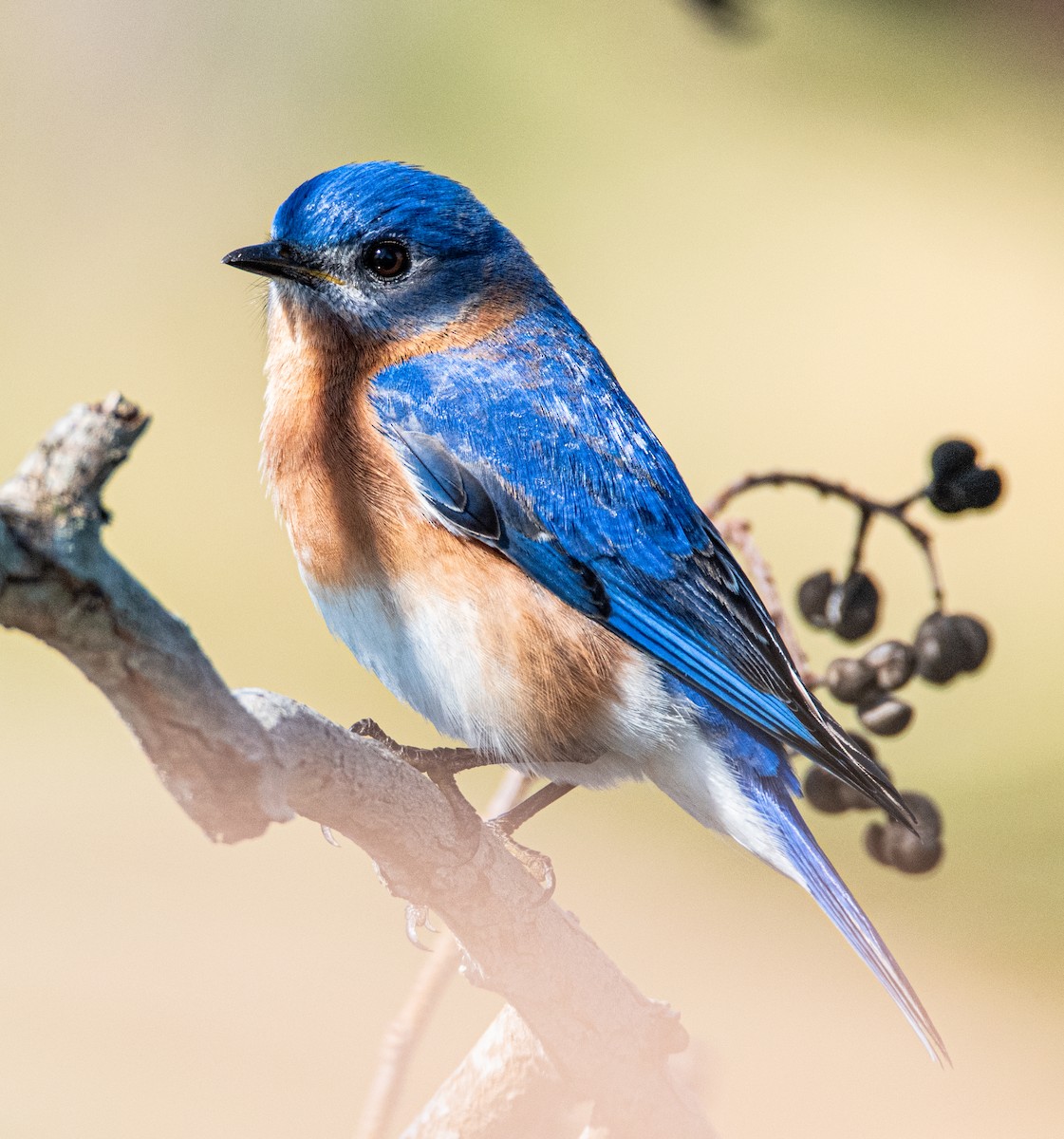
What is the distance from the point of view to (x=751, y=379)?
16.8ft

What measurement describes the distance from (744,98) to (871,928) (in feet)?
15.4

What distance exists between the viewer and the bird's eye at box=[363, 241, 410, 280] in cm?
206

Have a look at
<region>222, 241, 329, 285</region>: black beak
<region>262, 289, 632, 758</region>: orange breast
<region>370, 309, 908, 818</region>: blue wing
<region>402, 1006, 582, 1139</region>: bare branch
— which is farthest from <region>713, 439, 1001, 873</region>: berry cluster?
<region>222, 241, 329, 285</region>: black beak

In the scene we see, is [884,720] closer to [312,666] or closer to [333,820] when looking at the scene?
[333,820]

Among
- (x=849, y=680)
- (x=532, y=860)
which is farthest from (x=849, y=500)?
(x=532, y=860)

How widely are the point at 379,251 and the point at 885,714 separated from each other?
3.23ft

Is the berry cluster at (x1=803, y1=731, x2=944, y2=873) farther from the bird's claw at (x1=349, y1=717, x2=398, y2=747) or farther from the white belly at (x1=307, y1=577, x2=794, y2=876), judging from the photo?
the bird's claw at (x1=349, y1=717, x2=398, y2=747)

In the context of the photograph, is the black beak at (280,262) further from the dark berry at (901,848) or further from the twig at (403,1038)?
the dark berry at (901,848)

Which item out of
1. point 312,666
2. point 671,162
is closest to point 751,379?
point 671,162

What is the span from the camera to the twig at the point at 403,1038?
174 centimetres

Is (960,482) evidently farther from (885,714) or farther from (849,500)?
(885,714)

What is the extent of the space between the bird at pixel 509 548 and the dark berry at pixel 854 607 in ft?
0.33

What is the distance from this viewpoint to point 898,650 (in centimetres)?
192

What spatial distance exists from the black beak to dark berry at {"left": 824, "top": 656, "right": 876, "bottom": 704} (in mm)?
926
